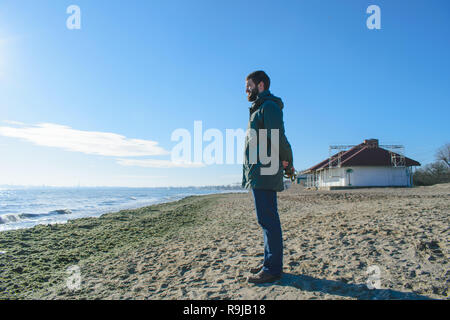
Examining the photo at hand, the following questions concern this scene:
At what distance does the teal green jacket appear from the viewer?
8.96ft

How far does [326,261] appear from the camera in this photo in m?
3.42

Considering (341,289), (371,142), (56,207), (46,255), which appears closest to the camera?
(341,289)

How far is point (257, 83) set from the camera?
3014 mm

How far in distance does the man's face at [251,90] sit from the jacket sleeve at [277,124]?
0.31 meters

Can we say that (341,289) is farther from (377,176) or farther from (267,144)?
(377,176)

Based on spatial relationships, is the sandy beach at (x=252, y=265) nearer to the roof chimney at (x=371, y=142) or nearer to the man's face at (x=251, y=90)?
the man's face at (x=251, y=90)

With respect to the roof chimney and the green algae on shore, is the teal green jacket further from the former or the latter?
the roof chimney

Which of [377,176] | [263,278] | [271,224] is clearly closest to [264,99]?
[271,224]

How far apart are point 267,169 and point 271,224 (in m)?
0.59

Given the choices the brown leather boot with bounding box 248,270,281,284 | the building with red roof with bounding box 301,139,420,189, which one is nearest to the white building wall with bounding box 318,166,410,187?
the building with red roof with bounding box 301,139,420,189

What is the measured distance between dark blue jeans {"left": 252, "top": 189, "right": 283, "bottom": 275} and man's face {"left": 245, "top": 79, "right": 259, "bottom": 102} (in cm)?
107

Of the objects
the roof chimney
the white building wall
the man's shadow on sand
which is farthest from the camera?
the roof chimney
